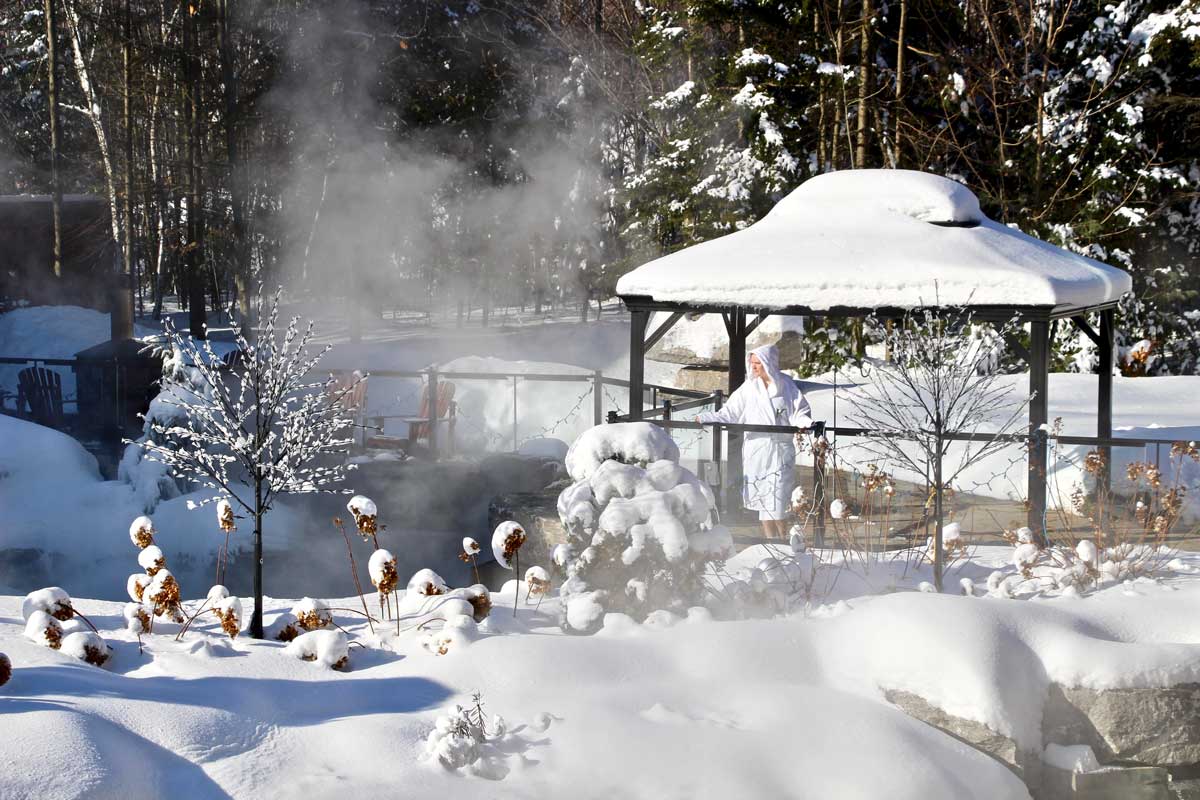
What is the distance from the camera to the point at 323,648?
461cm

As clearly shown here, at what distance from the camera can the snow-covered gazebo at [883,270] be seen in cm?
762

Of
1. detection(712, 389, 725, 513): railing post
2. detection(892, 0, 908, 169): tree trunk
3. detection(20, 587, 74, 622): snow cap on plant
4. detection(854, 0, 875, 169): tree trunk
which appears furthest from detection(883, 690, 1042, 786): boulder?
detection(892, 0, 908, 169): tree trunk

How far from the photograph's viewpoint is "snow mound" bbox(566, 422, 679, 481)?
580 centimetres

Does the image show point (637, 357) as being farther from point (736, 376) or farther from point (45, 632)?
point (45, 632)

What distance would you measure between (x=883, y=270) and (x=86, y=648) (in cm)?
562

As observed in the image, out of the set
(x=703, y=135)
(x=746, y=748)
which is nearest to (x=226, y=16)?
(x=703, y=135)

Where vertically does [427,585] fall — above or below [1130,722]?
above

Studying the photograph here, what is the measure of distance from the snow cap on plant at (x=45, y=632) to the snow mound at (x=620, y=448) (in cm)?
255

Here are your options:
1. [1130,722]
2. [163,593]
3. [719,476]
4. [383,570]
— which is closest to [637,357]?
[719,476]

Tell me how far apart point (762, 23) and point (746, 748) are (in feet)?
56.4

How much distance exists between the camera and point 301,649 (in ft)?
15.5

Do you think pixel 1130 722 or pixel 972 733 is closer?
pixel 972 733

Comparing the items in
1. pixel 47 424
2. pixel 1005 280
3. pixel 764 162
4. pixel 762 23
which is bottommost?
pixel 47 424

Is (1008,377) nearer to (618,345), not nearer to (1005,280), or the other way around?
(1005,280)
